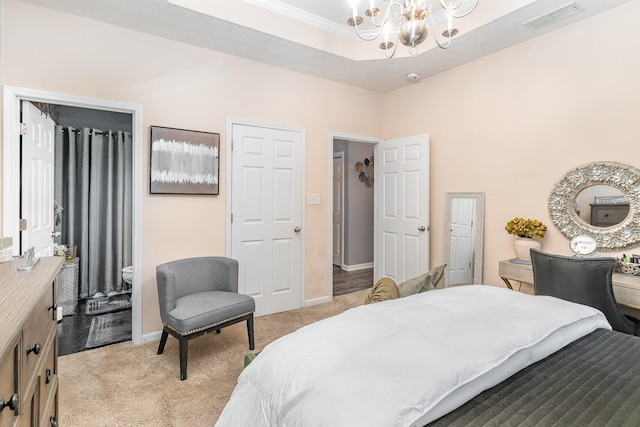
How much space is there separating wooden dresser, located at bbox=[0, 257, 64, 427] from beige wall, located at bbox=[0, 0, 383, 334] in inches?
58.8

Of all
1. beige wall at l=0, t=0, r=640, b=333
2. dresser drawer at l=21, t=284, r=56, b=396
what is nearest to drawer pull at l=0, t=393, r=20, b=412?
dresser drawer at l=21, t=284, r=56, b=396

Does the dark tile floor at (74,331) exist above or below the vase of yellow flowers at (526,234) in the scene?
below

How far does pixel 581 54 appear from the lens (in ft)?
8.84

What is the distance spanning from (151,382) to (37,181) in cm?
189

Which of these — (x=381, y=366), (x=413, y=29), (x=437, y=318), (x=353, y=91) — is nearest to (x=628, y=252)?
(x=437, y=318)

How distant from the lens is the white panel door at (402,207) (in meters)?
3.80

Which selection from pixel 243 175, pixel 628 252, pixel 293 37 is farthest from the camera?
pixel 243 175

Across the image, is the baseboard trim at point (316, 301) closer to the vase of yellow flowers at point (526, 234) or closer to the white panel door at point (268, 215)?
the white panel door at point (268, 215)

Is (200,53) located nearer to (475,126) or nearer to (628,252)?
(475,126)

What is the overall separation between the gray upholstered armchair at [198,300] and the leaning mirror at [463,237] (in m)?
2.25

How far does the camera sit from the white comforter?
0.91 meters

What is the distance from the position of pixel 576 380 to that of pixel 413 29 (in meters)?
1.76

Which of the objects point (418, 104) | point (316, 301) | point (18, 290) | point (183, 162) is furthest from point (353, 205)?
point (18, 290)

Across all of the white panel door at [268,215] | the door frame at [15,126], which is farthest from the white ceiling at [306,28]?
the white panel door at [268,215]
